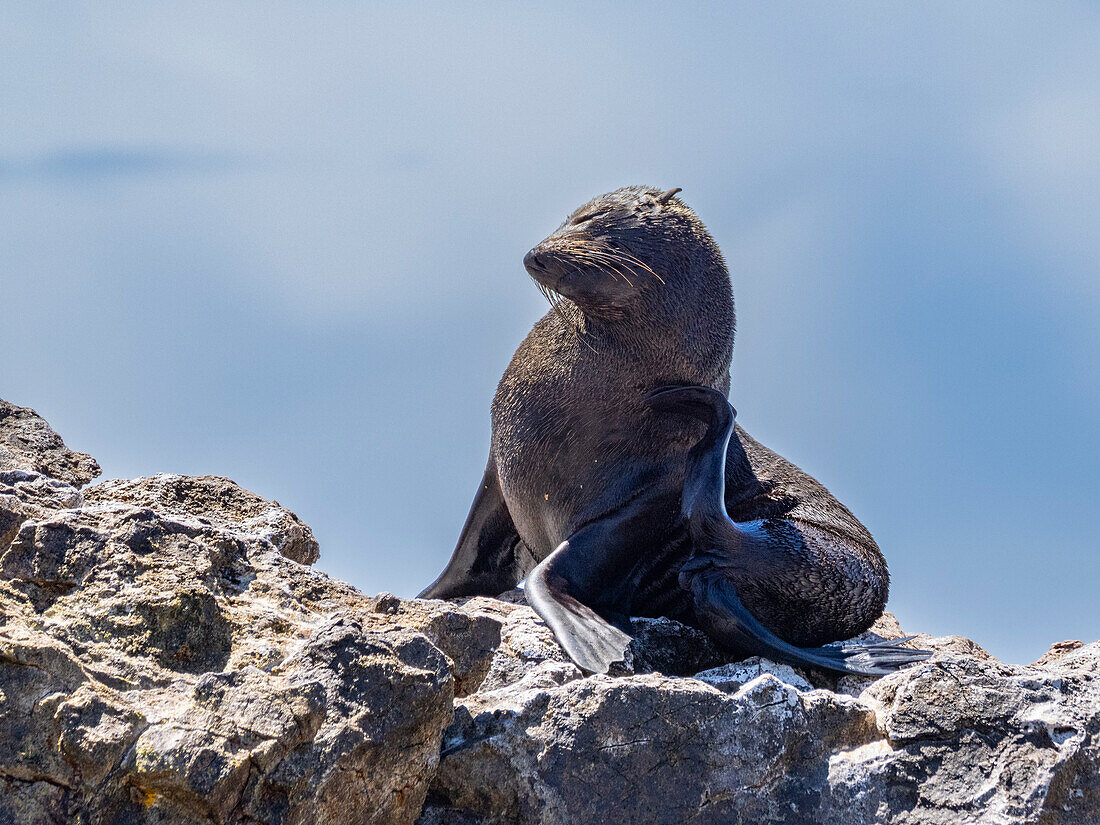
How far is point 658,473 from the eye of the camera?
20.6 ft

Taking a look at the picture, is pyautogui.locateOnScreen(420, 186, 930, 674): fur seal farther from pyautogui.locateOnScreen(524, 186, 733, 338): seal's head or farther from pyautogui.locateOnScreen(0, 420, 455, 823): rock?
pyautogui.locateOnScreen(0, 420, 455, 823): rock

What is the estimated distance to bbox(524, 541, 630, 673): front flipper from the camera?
5.00 meters

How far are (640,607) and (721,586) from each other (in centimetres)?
67

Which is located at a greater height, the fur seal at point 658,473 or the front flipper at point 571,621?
the fur seal at point 658,473

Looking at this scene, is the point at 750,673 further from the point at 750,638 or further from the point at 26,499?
the point at 26,499

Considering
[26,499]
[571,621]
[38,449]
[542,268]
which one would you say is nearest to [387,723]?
[26,499]

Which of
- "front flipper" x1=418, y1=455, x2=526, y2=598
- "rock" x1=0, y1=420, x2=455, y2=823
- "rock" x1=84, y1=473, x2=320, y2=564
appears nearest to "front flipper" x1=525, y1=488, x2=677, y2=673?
"front flipper" x1=418, y1=455, x2=526, y2=598

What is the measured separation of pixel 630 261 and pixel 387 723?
363cm

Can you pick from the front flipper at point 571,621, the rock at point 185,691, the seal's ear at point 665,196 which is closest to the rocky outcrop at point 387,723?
the rock at point 185,691

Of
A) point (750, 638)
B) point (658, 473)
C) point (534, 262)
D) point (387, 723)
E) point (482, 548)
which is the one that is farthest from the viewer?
point (482, 548)

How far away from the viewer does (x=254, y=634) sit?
3.37 meters

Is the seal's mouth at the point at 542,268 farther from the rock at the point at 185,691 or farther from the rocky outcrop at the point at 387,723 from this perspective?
the rock at the point at 185,691

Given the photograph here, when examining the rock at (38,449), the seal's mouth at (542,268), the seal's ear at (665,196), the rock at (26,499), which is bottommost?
the rock at (26,499)

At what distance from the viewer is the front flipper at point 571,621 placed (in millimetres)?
5004
